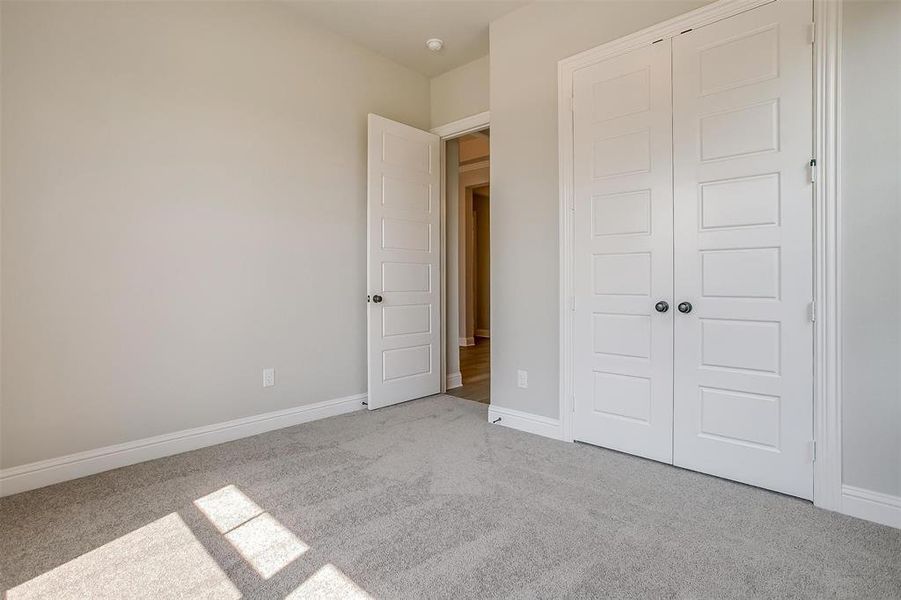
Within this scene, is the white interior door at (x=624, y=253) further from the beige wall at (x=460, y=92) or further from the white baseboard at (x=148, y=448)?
the white baseboard at (x=148, y=448)

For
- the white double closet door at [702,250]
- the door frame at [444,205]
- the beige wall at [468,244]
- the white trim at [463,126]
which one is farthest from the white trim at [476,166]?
the white double closet door at [702,250]

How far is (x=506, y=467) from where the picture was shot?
8.04ft

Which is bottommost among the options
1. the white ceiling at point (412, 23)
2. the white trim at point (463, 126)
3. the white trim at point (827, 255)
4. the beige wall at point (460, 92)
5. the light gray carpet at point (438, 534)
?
the light gray carpet at point (438, 534)

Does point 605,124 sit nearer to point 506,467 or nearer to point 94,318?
point 506,467

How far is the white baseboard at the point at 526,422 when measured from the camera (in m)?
2.96

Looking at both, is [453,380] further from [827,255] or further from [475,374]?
[827,255]

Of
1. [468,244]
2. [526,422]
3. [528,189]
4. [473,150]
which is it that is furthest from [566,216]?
[468,244]

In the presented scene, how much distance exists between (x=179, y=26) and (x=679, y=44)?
2.92 meters

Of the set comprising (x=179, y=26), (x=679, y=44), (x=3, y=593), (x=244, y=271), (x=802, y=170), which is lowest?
(x=3, y=593)

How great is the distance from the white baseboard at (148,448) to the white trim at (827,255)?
301 cm

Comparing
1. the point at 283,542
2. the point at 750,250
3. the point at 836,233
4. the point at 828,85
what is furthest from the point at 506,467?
the point at 828,85

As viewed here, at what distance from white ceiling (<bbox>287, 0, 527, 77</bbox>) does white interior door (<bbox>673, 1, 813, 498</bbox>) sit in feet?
4.86

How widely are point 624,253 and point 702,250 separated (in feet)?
1.36

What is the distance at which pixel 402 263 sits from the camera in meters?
3.82
